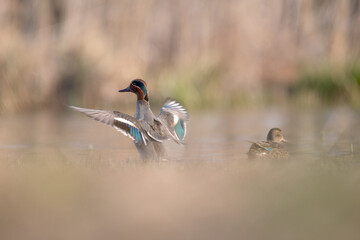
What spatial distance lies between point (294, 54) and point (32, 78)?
761 centimetres

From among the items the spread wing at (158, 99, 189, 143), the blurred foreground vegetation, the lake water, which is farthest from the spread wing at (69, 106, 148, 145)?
the blurred foreground vegetation

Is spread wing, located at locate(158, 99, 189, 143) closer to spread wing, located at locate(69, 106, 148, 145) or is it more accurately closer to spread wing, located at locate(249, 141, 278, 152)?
spread wing, located at locate(69, 106, 148, 145)

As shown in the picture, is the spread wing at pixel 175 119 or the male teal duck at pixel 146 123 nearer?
the male teal duck at pixel 146 123

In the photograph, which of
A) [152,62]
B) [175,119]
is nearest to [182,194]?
[175,119]

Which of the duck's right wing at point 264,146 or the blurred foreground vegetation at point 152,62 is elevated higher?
the blurred foreground vegetation at point 152,62

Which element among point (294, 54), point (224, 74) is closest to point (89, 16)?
point (224, 74)

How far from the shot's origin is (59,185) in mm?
4684

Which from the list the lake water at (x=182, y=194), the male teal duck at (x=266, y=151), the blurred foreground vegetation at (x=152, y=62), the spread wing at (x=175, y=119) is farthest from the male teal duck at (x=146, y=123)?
the blurred foreground vegetation at (x=152, y=62)

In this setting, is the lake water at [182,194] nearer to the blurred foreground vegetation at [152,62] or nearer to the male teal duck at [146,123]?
the male teal duck at [146,123]

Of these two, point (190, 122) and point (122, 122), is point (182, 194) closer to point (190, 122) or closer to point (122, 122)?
point (122, 122)

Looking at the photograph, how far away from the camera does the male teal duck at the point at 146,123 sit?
19.9 ft

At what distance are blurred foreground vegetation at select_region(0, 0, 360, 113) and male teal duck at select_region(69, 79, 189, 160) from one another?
8.99m

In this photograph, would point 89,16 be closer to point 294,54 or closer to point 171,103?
point 294,54


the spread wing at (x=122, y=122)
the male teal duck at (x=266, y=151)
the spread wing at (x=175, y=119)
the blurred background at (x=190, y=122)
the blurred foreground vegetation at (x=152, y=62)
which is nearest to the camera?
the blurred background at (x=190, y=122)
